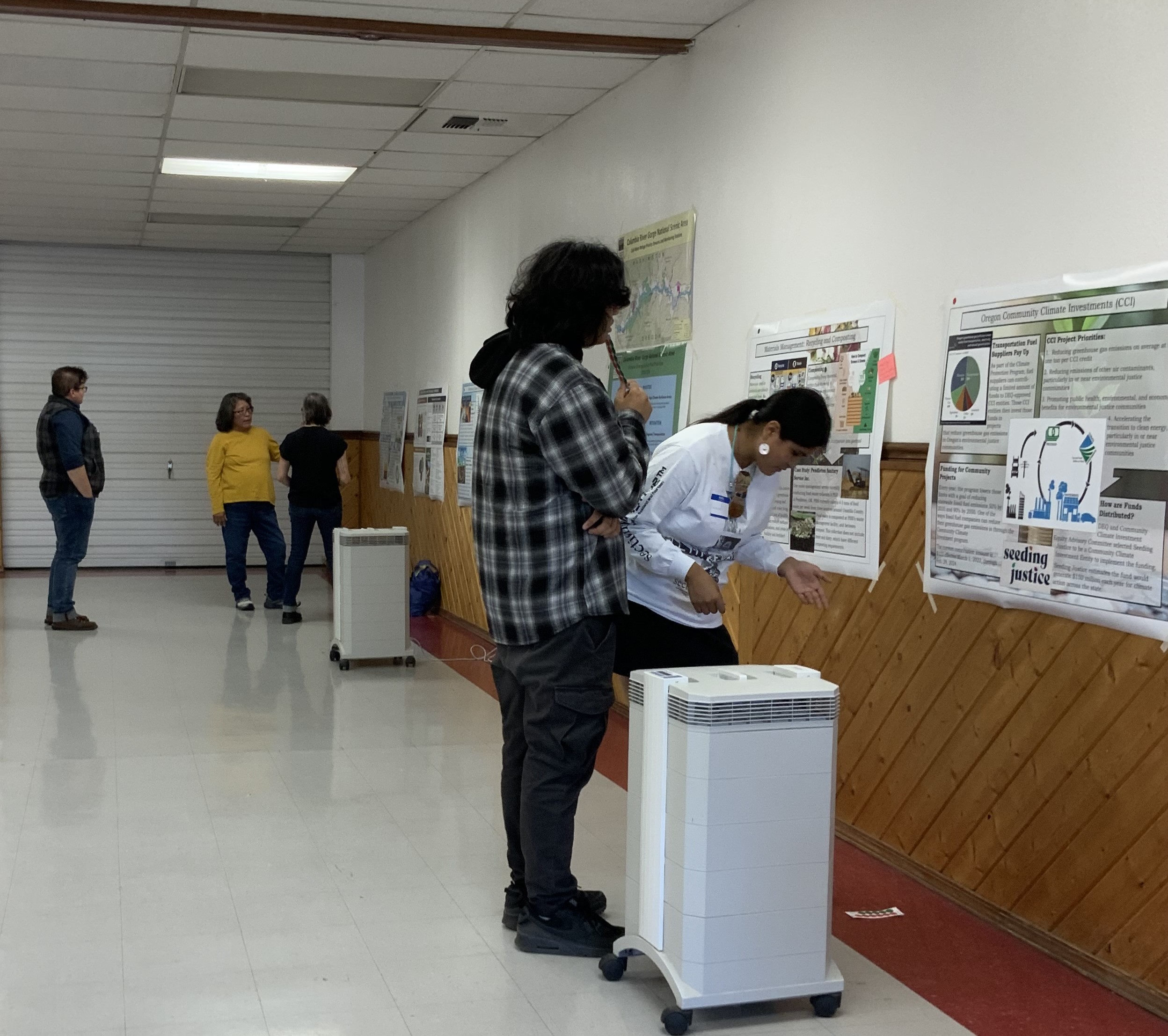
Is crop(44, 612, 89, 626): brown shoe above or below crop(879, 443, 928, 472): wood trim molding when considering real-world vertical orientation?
below

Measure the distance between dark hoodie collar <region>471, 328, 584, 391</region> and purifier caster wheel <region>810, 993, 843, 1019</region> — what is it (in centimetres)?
159

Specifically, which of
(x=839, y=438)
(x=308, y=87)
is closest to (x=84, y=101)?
(x=308, y=87)

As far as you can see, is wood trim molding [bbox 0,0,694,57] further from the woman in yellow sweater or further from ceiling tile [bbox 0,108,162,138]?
the woman in yellow sweater

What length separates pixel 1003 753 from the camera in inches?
139

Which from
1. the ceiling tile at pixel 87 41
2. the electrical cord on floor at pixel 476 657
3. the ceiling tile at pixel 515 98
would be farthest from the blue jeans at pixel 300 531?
the ceiling tile at pixel 87 41

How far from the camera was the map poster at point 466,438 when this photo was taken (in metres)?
8.55

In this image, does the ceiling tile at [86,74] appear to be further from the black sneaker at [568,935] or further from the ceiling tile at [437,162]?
the black sneaker at [568,935]

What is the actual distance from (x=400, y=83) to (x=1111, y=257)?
13.3 ft

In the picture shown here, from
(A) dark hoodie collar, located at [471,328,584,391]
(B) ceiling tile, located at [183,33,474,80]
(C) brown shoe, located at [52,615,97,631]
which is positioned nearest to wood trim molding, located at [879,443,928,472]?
(A) dark hoodie collar, located at [471,328,584,391]

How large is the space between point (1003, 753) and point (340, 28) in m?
3.68

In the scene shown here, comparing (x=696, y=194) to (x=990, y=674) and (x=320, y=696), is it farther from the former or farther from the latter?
(x=320, y=696)

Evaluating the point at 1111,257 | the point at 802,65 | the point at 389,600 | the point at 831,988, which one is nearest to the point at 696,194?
the point at 802,65

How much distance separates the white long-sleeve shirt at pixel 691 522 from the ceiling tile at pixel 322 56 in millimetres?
2921

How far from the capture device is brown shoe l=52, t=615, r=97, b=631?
863 cm
